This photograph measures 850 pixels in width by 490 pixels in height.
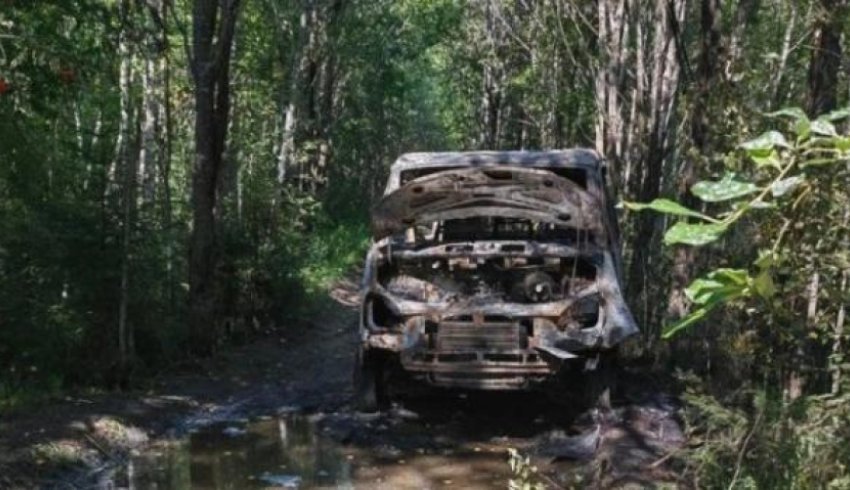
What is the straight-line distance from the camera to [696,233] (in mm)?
1469

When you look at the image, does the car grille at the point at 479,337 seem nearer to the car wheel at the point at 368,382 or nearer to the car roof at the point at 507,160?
the car wheel at the point at 368,382

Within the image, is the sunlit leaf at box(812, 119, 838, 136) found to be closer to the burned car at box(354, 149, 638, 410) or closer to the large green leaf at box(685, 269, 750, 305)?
the large green leaf at box(685, 269, 750, 305)

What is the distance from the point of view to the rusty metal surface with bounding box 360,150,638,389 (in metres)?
7.27

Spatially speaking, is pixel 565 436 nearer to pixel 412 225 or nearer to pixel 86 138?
pixel 412 225

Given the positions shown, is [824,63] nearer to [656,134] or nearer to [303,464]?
[656,134]

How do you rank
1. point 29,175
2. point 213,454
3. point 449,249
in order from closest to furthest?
point 213,454 → point 449,249 → point 29,175

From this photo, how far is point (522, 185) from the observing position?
27.1ft

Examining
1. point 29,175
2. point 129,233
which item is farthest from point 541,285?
point 29,175

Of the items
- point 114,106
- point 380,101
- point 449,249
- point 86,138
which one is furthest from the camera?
point 380,101

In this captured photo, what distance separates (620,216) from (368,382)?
6.11m

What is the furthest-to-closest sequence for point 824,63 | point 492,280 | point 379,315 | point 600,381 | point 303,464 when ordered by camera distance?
point 492,280 < point 379,315 < point 600,381 < point 824,63 < point 303,464

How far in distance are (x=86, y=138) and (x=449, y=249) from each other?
5.84 meters

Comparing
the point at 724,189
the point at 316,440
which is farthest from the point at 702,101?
the point at 724,189

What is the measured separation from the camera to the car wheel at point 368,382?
307 inches
